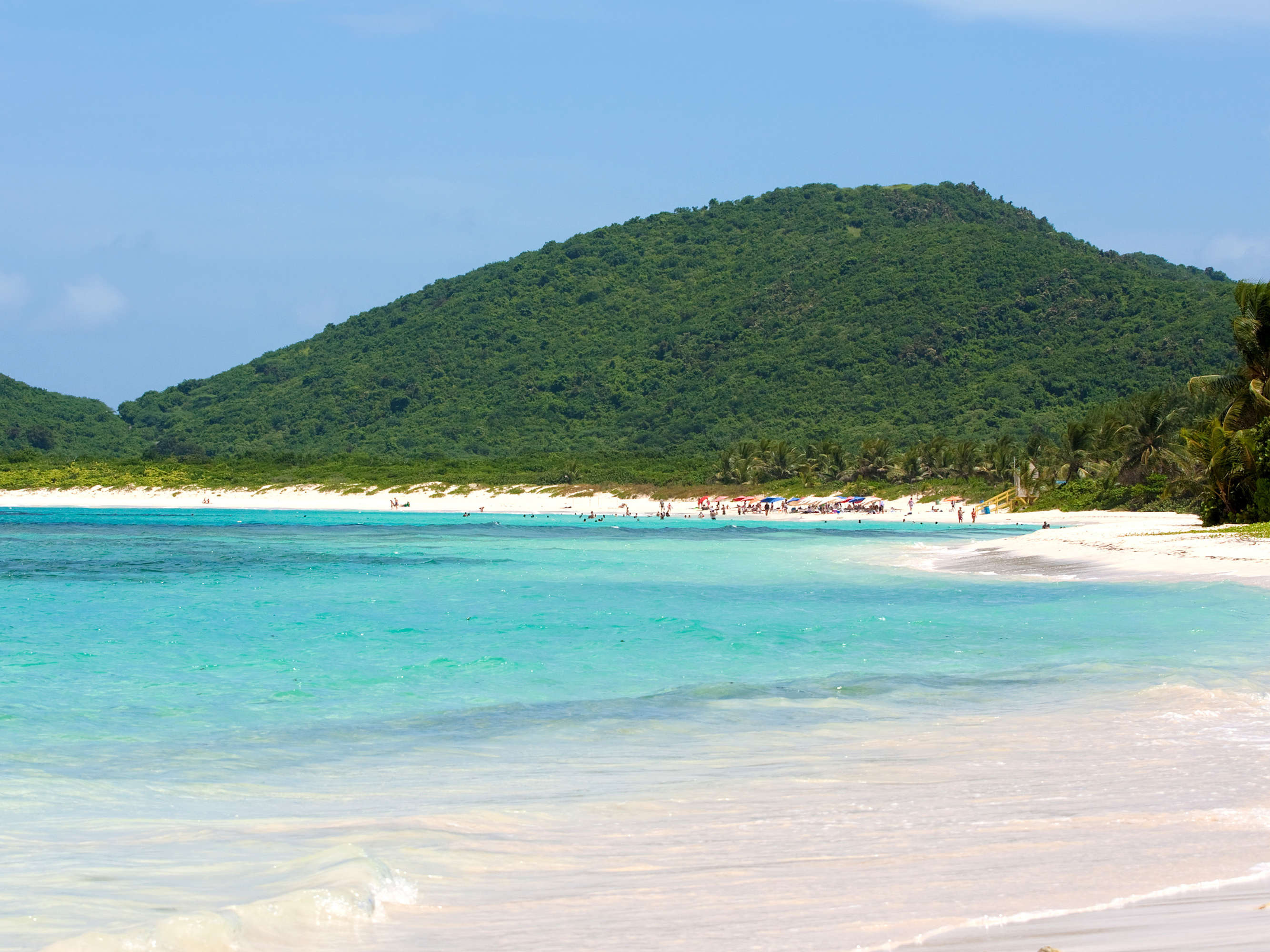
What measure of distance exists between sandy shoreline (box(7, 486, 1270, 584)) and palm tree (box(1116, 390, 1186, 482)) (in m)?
3.74

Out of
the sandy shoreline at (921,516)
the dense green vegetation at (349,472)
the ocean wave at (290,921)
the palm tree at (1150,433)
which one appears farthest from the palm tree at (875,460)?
the ocean wave at (290,921)

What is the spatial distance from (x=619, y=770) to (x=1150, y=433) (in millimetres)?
56317

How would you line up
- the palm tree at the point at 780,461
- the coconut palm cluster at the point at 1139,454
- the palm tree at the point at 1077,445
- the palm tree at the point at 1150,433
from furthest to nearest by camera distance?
the palm tree at the point at 780,461, the palm tree at the point at 1077,445, the palm tree at the point at 1150,433, the coconut palm cluster at the point at 1139,454

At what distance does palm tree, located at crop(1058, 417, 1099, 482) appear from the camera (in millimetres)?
66562

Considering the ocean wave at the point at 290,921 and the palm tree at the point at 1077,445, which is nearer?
the ocean wave at the point at 290,921

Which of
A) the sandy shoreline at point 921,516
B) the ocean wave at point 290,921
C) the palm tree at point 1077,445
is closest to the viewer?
the ocean wave at point 290,921

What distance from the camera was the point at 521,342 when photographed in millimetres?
154125

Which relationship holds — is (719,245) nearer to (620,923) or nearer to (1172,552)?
(1172,552)

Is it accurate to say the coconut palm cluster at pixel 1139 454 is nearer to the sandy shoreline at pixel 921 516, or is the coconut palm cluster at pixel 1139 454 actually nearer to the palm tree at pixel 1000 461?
the palm tree at pixel 1000 461

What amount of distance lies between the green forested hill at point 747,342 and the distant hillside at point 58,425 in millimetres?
5568

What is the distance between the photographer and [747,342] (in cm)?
14062

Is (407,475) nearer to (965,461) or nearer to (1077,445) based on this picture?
(965,461)

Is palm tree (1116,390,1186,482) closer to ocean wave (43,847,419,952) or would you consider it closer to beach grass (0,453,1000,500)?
beach grass (0,453,1000,500)

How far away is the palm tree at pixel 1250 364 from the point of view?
109 feet
